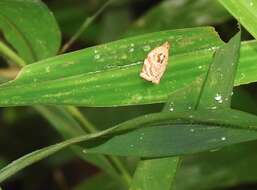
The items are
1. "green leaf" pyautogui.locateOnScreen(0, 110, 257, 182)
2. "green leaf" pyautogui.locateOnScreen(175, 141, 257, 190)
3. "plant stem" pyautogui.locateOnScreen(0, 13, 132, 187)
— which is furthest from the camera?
"green leaf" pyautogui.locateOnScreen(175, 141, 257, 190)

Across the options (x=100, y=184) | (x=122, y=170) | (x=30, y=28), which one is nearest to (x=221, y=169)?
(x=100, y=184)

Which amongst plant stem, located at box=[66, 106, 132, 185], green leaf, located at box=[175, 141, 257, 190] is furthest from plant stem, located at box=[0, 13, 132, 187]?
green leaf, located at box=[175, 141, 257, 190]

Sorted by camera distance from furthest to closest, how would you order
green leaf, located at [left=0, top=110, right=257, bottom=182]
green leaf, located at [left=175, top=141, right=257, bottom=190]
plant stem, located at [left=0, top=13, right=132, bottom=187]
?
1. green leaf, located at [left=175, top=141, right=257, bottom=190]
2. plant stem, located at [left=0, top=13, right=132, bottom=187]
3. green leaf, located at [left=0, top=110, right=257, bottom=182]

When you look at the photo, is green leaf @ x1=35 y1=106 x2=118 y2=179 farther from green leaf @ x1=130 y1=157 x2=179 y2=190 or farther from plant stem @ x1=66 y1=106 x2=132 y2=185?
green leaf @ x1=130 y1=157 x2=179 y2=190

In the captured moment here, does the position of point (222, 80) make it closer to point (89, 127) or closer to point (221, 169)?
point (89, 127)

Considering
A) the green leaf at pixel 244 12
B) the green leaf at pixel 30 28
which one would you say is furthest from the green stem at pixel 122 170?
the green leaf at pixel 244 12

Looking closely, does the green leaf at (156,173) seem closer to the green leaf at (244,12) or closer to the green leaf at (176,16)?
the green leaf at (244,12)

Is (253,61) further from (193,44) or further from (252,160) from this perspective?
(252,160)
